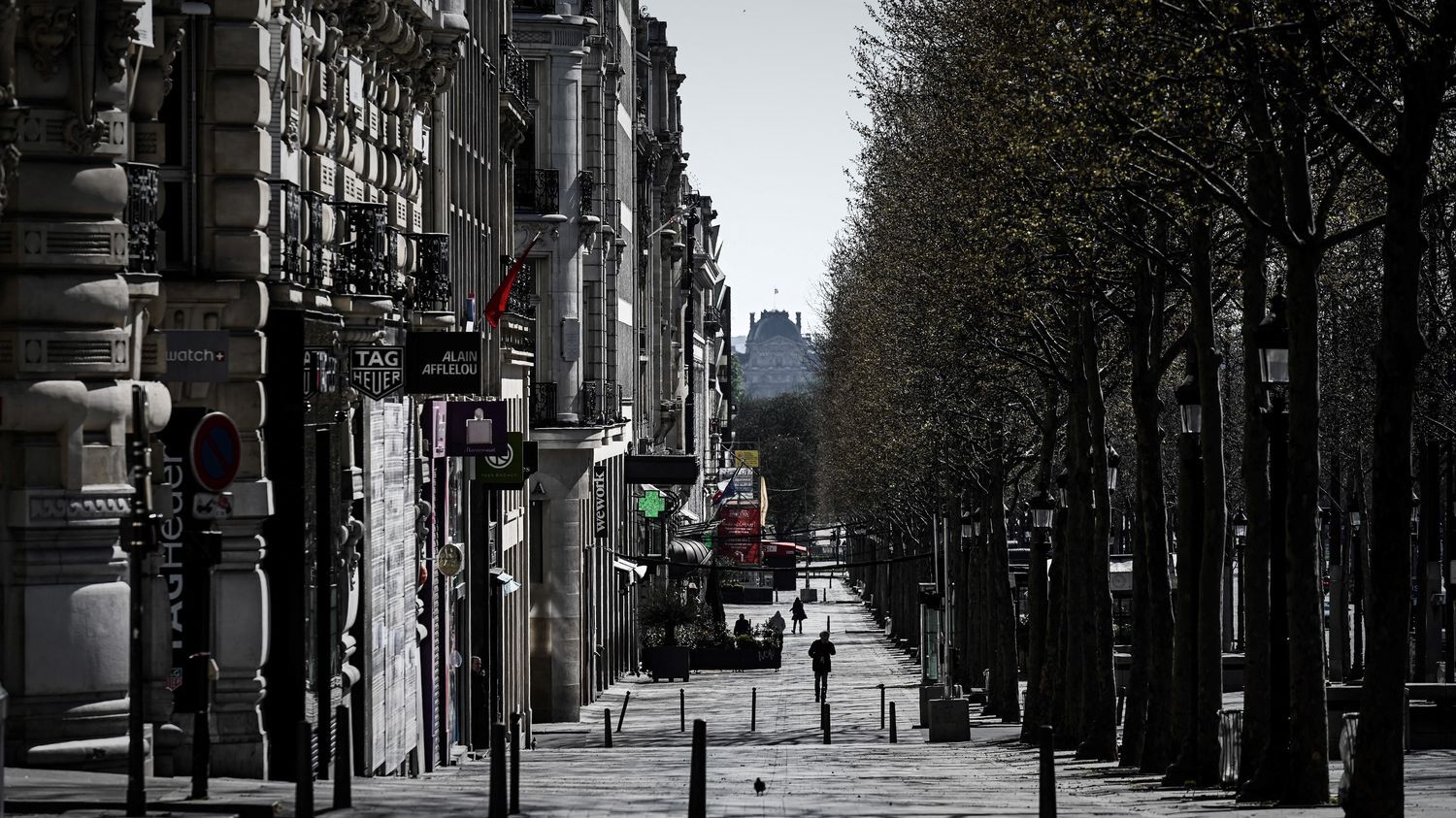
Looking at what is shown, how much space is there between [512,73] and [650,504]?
3028cm

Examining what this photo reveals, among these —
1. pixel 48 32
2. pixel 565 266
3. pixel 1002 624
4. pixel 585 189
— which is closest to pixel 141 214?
pixel 48 32

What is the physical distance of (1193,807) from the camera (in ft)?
69.9

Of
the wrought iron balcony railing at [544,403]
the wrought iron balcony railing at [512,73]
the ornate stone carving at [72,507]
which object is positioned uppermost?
the wrought iron balcony railing at [512,73]

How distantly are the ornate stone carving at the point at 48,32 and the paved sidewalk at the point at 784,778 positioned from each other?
17.9ft

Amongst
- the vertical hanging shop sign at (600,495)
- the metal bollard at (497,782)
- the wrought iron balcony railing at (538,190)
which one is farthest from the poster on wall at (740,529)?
the metal bollard at (497,782)

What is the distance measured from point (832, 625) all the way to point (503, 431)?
8389cm

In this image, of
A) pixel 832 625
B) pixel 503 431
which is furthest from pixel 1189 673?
pixel 832 625

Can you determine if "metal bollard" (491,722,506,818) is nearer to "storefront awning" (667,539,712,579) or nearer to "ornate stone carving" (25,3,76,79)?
"ornate stone carving" (25,3,76,79)

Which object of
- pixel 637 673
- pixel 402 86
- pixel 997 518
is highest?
pixel 402 86

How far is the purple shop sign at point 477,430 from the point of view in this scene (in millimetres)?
33219

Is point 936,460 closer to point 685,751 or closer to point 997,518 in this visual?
point 997,518

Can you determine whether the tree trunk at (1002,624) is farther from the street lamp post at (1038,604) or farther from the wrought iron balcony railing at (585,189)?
the wrought iron balcony railing at (585,189)

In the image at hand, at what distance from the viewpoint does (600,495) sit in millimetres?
64875

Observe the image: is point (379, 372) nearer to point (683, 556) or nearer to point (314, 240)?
point (314, 240)
